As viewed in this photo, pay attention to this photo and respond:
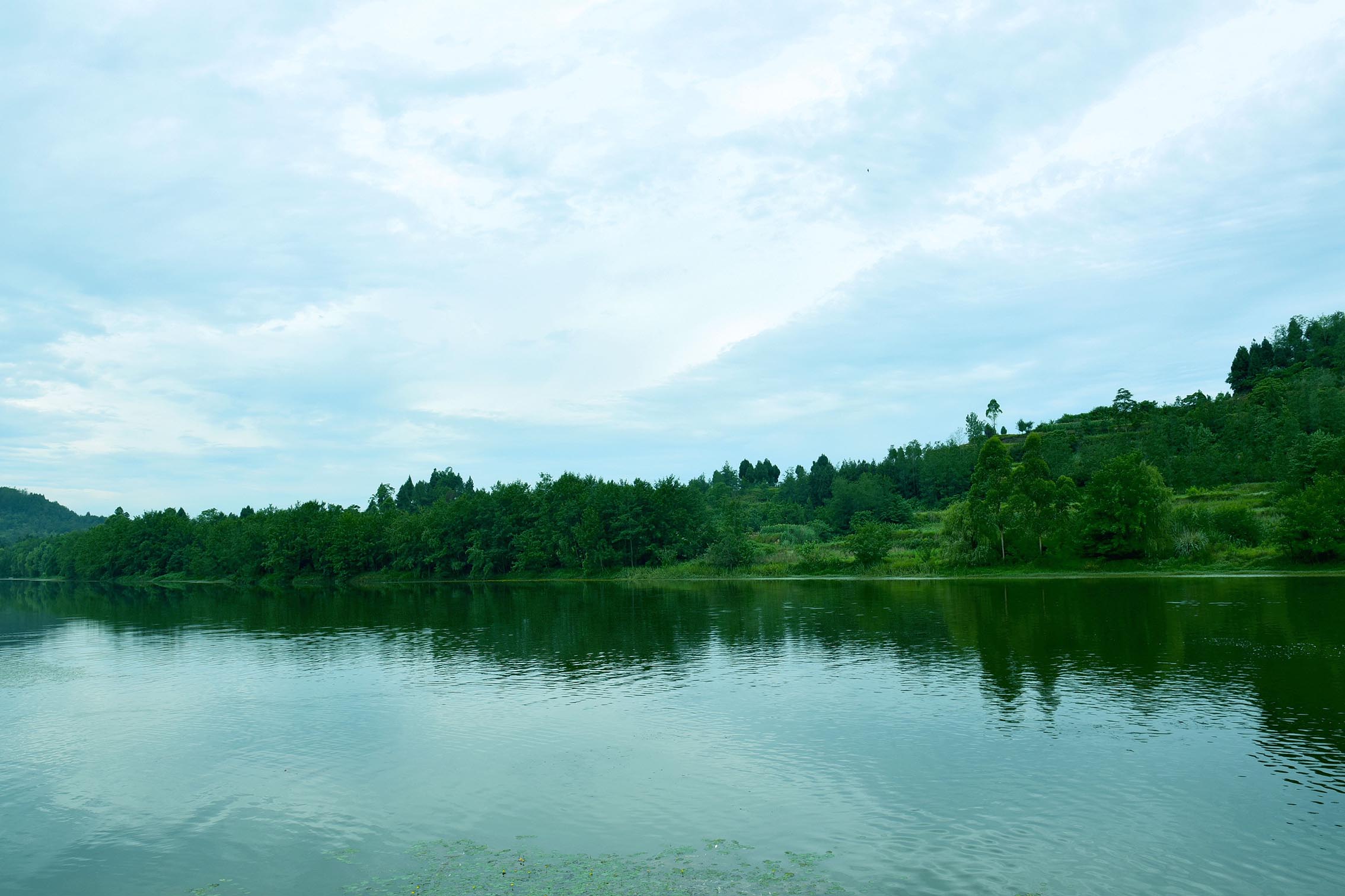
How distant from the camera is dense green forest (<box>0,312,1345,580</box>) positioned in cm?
7531

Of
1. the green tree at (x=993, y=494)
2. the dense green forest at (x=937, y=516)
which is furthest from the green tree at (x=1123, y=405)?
the green tree at (x=993, y=494)

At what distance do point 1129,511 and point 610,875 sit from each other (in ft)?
238

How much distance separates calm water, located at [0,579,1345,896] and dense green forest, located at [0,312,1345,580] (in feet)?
115

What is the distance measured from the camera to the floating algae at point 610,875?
43.7 feet

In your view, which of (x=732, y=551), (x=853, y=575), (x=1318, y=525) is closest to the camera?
(x=1318, y=525)

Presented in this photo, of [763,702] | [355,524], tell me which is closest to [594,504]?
[355,524]

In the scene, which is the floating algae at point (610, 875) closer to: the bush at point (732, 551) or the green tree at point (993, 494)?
the green tree at point (993, 494)

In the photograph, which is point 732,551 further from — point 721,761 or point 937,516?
point 721,761

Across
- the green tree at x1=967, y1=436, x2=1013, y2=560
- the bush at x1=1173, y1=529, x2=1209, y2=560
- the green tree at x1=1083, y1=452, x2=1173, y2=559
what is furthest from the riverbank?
the green tree at x1=967, y1=436, x2=1013, y2=560

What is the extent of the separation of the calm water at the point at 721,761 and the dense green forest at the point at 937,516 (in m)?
35.1

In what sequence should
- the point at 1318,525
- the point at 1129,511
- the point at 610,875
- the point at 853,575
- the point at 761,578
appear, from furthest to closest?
1. the point at 761,578
2. the point at 853,575
3. the point at 1129,511
4. the point at 1318,525
5. the point at 610,875

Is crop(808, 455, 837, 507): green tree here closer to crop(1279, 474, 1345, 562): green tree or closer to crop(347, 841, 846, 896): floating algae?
crop(1279, 474, 1345, 562): green tree

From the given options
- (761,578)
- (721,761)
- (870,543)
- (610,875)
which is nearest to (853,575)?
(870,543)

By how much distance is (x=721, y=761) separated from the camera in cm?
2072
